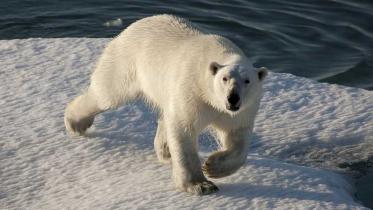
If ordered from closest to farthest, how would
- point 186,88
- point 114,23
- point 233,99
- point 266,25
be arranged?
point 233,99
point 186,88
point 114,23
point 266,25

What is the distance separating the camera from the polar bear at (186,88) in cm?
456

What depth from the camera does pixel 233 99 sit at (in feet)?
14.4

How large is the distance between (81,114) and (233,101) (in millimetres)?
1692

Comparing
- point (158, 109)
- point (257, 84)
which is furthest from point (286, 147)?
point (257, 84)

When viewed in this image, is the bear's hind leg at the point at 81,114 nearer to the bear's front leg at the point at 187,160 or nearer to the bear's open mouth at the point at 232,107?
the bear's front leg at the point at 187,160

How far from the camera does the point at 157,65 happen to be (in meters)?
5.16

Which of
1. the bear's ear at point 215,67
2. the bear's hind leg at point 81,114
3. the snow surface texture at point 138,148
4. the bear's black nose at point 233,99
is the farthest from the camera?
the bear's hind leg at point 81,114

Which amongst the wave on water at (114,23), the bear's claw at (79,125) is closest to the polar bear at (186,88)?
the bear's claw at (79,125)

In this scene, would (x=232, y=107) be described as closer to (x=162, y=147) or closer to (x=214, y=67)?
(x=214, y=67)

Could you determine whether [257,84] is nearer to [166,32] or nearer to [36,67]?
[166,32]

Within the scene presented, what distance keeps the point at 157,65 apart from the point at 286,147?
127cm

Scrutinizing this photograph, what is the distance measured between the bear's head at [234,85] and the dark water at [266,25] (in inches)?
171

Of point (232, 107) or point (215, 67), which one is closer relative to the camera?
point (232, 107)

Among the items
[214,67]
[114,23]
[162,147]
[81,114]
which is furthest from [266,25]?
[214,67]
